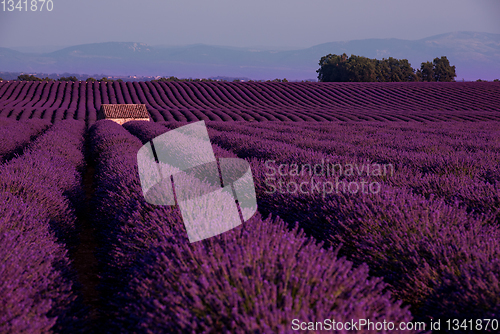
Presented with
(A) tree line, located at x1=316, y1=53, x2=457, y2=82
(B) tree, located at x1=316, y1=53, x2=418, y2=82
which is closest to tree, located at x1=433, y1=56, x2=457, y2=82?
(A) tree line, located at x1=316, y1=53, x2=457, y2=82

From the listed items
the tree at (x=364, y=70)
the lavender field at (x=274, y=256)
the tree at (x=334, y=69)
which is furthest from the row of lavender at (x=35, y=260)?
the tree at (x=334, y=69)

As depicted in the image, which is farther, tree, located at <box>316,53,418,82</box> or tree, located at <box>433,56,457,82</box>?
tree, located at <box>433,56,457,82</box>

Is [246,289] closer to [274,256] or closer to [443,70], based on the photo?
[274,256]

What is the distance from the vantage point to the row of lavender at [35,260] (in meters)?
1.61

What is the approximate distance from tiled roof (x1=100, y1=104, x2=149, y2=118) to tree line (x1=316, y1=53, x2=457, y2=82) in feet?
145

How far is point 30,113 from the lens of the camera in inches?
826

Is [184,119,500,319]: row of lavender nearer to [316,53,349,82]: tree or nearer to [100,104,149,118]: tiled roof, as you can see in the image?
[100,104,149,118]: tiled roof

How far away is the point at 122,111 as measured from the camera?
19.8 m

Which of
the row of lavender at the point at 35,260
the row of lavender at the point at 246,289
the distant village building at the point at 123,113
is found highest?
the distant village building at the point at 123,113

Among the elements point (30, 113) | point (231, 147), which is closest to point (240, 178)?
point (231, 147)

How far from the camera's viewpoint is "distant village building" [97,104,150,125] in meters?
19.0

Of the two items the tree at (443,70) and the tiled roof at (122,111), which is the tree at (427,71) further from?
the tiled roof at (122,111)

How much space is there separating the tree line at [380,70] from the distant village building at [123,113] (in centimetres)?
4436

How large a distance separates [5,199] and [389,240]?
316 cm
